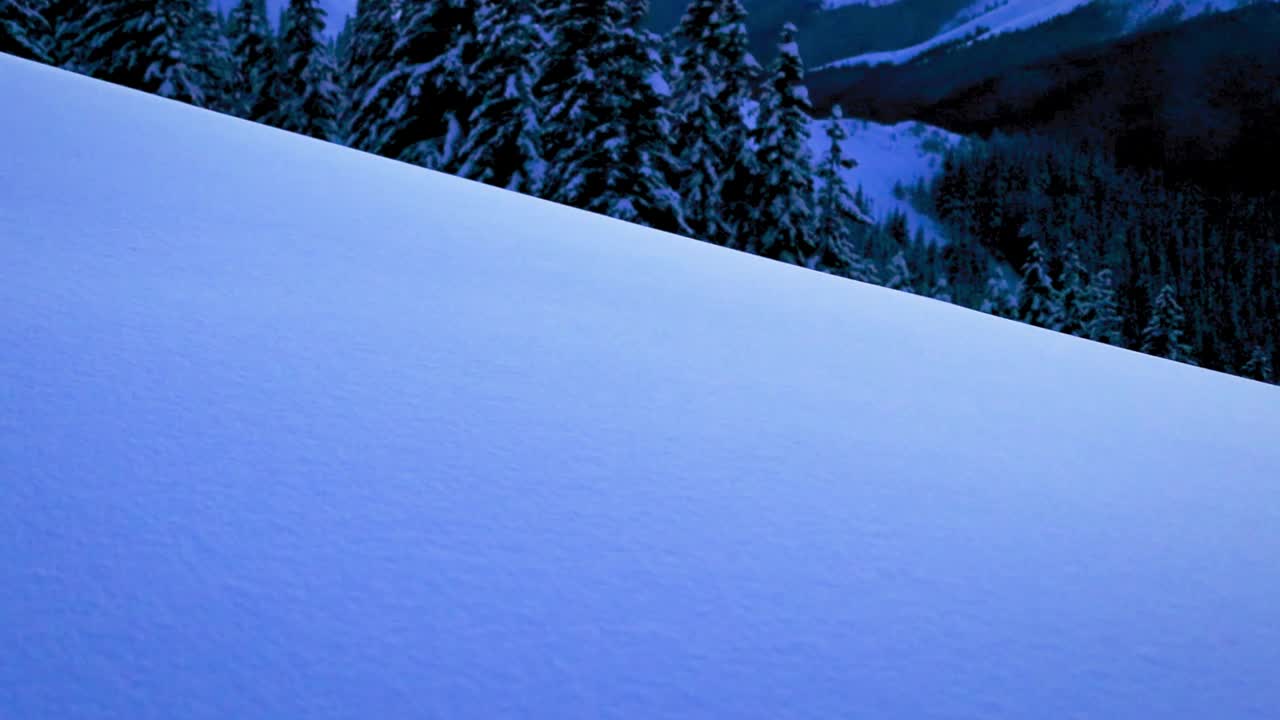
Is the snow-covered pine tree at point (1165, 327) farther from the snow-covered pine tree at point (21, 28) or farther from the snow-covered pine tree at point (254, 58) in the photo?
the snow-covered pine tree at point (21, 28)

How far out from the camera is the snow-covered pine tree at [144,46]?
78.3ft

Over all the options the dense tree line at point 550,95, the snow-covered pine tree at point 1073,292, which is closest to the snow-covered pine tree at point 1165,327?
the snow-covered pine tree at point 1073,292

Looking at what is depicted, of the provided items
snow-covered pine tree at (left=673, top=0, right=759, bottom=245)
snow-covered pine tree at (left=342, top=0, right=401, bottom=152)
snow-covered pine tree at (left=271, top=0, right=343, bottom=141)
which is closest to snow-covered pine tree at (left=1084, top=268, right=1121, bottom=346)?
snow-covered pine tree at (left=673, top=0, right=759, bottom=245)

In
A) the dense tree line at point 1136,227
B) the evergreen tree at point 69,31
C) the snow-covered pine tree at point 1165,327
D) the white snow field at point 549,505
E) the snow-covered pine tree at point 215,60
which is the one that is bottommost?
the white snow field at point 549,505

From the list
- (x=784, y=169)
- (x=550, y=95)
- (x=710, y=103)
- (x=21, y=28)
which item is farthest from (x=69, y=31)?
(x=784, y=169)

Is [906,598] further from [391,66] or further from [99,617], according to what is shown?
[391,66]

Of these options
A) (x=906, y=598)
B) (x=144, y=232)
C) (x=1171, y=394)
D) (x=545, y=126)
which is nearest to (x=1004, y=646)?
(x=906, y=598)

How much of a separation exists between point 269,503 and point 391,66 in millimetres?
21699

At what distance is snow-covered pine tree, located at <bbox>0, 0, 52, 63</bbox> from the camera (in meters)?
20.6

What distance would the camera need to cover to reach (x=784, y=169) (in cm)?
2119

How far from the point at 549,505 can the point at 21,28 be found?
25097 millimetres

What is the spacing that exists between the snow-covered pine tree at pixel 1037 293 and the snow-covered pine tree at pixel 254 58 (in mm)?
27059

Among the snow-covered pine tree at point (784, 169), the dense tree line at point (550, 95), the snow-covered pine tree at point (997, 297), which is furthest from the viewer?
the snow-covered pine tree at point (997, 297)

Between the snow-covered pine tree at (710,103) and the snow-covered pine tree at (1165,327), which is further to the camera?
the snow-covered pine tree at (1165,327)
